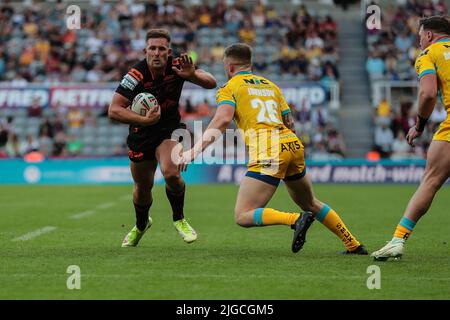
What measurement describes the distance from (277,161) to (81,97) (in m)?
19.2

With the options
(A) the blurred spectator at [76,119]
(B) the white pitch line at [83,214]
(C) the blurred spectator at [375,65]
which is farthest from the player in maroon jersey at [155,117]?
(C) the blurred spectator at [375,65]

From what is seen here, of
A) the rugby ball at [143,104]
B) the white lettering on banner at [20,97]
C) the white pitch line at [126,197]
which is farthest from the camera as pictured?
the white lettering on banner at [20,97]

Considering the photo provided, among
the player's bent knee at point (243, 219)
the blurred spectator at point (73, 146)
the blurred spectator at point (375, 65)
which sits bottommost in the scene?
the blurred spectator at point (73, 146)

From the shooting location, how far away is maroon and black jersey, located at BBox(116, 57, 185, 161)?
926 cm

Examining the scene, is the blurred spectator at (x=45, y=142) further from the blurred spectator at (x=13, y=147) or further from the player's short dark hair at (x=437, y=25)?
the player's short dark hair at (x=437, y=25)

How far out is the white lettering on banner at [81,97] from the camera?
26.4m

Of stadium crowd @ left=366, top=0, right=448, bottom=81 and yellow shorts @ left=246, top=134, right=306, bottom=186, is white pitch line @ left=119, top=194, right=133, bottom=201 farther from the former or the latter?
stadium crowd @ left=366, top=0, right=448, bottom=81

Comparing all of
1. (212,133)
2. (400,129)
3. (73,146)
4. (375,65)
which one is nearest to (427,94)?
(212,133)

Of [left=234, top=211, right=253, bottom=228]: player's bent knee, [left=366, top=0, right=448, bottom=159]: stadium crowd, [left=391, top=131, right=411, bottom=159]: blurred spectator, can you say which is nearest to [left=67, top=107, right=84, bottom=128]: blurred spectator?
[left=366, top=0, right=448, bottom=159]: stadium crowd

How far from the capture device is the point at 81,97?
26.4 m

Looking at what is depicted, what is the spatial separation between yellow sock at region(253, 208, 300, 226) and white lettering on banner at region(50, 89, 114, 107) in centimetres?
1888

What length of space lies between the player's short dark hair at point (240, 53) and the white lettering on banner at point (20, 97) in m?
19.1
